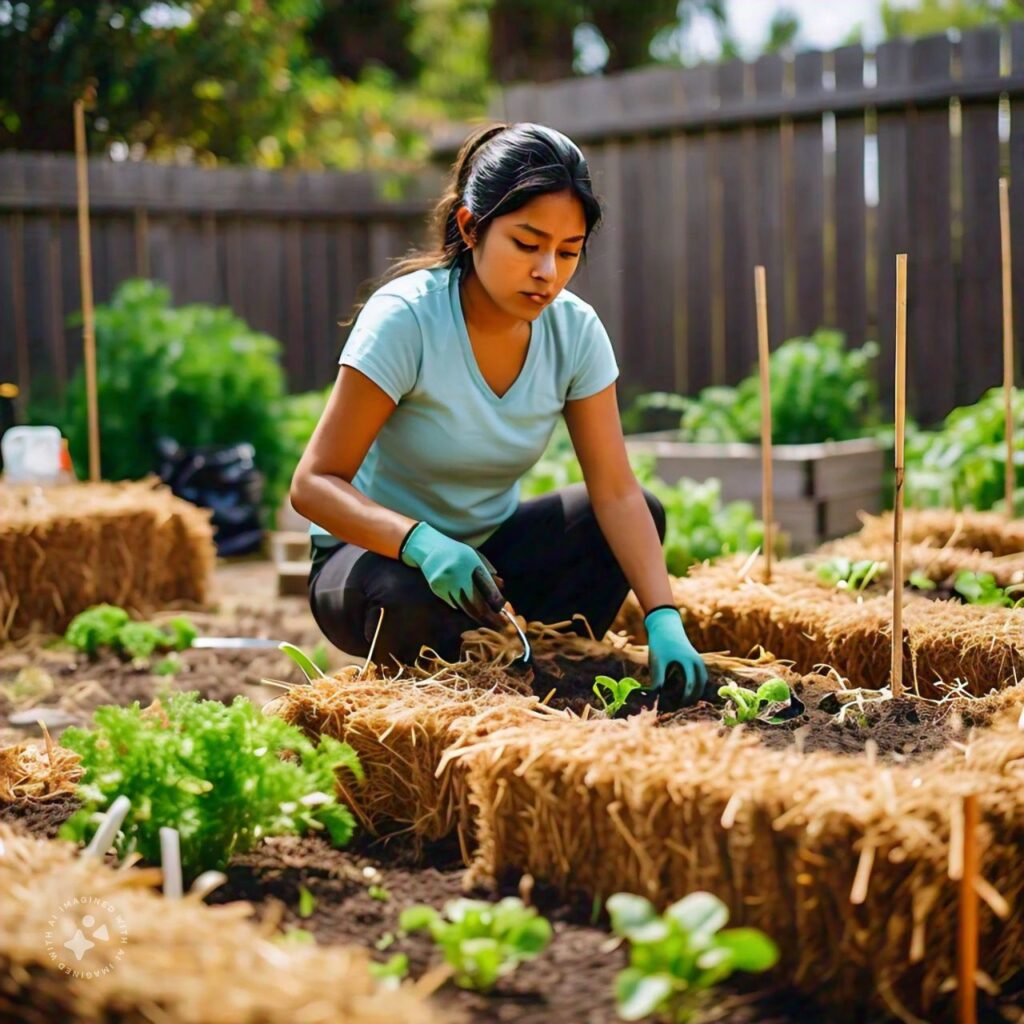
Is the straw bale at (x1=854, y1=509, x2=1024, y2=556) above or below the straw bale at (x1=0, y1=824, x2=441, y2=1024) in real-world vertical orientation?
above

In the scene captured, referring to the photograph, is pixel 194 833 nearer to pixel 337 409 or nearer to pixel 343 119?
pixel 337 409

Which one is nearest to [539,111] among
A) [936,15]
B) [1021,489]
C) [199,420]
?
[199,420]

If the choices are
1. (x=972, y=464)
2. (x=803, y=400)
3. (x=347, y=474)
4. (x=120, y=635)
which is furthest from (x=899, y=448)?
(x=803, y=400)

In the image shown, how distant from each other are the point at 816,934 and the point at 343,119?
10.4 meters

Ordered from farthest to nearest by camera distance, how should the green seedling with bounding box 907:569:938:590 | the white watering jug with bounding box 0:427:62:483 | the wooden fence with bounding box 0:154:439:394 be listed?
1. the wooden fence with bounding box 0:154:439:394
2. the white watering jug with bounding box 0:427:62:483
3. the green seedling with bounding box 907:569:938:590

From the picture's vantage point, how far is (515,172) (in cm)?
239

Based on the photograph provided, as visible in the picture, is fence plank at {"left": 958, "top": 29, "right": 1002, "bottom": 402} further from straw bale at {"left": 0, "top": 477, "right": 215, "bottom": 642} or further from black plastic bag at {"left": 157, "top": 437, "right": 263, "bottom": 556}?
straw bale at {"left": 0, "top": 477, "right": 215, "bottom": 642}

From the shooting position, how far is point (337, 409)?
2.45m

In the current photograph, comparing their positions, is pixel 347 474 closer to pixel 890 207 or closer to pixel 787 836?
pixel 787 836

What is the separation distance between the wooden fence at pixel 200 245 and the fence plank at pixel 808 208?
1.86 meters

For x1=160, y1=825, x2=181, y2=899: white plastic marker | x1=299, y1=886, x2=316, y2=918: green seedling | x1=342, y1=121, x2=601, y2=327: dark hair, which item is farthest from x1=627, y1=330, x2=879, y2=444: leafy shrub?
x1=160, y1=825, x2=181, y2=899: white plastic marker

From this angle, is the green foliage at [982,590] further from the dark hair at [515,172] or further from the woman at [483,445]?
the dark hair at [515,172]

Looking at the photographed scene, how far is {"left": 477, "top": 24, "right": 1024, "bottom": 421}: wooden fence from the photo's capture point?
566cm

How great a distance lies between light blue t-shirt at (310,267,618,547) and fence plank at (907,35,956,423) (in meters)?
3.46
